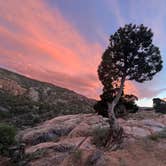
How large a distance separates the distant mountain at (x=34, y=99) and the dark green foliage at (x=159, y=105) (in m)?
16.7

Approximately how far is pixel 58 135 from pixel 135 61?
35.0ft

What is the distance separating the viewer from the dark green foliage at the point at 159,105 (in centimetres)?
6986

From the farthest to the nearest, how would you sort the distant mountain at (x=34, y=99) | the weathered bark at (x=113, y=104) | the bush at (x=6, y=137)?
the distant mountain at (x=34, y=99), the bush at (x=6, y=137), the weathered bark at (x=113, y=104)

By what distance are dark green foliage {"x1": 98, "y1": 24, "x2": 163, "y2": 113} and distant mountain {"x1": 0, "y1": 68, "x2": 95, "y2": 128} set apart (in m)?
38.2

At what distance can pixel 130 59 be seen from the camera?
29234mm

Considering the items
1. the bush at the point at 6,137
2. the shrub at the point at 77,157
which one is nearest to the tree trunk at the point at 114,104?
the shrub at the point at 77,157

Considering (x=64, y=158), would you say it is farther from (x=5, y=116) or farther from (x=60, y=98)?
(x=60, y=98)

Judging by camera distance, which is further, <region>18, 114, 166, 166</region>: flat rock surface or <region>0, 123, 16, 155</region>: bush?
<region>0, 123, 16, 155</region>: bush

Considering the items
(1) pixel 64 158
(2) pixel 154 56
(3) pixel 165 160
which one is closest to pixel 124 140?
(3) pixel 165 160

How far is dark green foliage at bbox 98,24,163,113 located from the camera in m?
29.1

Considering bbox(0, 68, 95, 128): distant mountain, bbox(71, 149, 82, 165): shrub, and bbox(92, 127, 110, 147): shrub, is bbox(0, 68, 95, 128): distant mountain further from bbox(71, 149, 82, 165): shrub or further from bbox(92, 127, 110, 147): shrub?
bbox(71, 149, 82, 165): shrub

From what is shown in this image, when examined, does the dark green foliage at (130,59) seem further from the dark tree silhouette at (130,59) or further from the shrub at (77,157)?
the shrub at (77,157)

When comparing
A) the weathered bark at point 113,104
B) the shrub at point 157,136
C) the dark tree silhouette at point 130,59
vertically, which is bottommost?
the shrub at point 157,136

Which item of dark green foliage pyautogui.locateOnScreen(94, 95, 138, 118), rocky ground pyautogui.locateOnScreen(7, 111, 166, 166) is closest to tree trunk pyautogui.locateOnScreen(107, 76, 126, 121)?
rocky ground pyautogui.locateOnScreen(7, 111, 166, 166)
